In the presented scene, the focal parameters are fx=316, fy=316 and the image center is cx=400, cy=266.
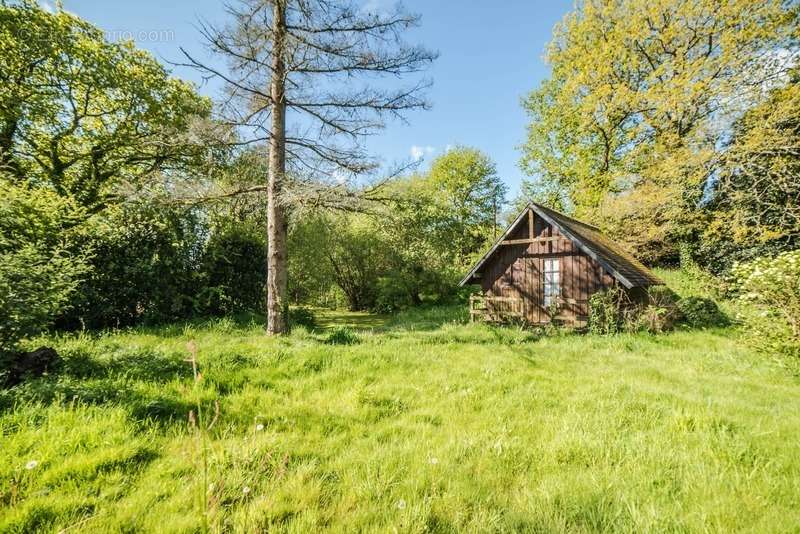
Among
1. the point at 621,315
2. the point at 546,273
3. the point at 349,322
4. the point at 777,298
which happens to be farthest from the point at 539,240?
the point at 349,322

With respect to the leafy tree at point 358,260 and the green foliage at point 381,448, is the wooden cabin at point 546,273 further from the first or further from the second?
the leafy tree at point 358,260

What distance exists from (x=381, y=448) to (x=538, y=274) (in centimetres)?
1186

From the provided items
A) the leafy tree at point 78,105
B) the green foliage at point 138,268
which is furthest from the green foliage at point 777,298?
the leafy tree at point 78,105

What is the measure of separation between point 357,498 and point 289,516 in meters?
0.48

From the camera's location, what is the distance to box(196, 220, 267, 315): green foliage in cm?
1052

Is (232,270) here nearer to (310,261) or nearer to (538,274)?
(310,261)

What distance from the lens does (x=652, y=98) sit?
49.7 ft

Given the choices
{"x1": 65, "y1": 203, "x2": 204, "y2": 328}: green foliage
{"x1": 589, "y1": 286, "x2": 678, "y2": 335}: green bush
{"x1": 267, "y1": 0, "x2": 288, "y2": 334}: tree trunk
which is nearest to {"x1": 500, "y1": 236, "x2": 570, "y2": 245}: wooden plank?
{"x1": 589, "y1": 286, "x2": 678, "y2": 335}: green bush

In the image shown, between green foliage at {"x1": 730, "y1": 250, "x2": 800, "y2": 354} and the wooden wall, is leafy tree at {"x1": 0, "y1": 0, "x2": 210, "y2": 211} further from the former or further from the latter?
green foliage at {"x1": 730, "y1": 250, "x2": 800, "y2": 354}

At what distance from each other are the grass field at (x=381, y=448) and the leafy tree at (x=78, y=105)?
9196 millimetres

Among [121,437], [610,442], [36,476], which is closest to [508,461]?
[610,442]

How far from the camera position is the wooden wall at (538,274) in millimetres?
11914

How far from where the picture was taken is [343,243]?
2041 centimetres

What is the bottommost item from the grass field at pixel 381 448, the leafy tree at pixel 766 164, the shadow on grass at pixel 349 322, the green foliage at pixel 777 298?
the shadow on grass at pixel 349 322
